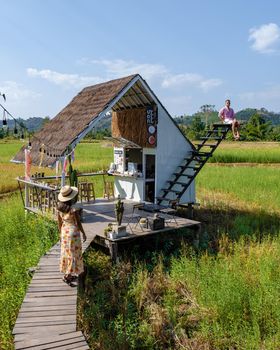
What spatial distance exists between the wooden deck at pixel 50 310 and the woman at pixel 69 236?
0.94 ft

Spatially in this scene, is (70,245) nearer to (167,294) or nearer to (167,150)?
(167,294)

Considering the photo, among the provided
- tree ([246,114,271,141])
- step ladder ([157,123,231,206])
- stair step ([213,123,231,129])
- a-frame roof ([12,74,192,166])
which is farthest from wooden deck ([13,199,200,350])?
tree ([246,114,271,141])

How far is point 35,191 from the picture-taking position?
1137cm

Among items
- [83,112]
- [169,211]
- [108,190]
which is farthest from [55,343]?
[108,190]

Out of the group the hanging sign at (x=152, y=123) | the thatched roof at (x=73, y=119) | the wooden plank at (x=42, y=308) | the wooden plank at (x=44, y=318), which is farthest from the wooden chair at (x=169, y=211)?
the wooden plank at (x=44, y=318)

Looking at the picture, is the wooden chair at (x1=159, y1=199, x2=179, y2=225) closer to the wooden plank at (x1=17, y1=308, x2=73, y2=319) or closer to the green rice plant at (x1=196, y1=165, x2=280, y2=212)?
the green rice plant at (x1=196, y1=165, x2=280, y2=212)

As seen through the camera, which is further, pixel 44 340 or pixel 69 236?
pixel 69 236

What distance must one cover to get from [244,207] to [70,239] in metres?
9.17

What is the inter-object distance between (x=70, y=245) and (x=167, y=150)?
5903 millimetres

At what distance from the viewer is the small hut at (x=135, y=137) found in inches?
411

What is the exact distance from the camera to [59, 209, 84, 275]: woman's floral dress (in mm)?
6406

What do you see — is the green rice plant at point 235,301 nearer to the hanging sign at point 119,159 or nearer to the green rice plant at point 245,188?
the hanging sign at point 119,159

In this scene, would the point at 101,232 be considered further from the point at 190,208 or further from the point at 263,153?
A: the point at 263,153

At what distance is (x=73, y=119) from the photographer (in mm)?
10711
